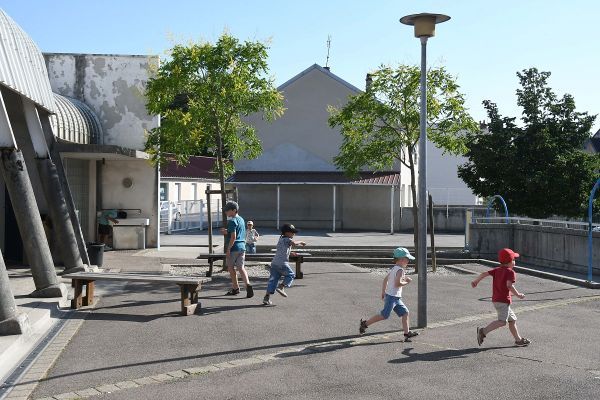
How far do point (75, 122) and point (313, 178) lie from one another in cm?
1765

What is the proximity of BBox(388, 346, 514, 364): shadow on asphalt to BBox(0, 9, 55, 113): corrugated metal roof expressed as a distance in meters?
8.23

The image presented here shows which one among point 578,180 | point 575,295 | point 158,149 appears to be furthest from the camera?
point 578,180

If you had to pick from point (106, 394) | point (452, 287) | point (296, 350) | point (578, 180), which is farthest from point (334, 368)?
point (578, 180)

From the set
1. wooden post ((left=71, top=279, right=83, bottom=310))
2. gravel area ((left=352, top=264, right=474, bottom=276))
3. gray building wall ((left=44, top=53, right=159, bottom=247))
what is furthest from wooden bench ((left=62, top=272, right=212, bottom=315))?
gray building wall ((left=44, top=53, right=159, bottom=247))

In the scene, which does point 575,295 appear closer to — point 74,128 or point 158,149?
point 158,149

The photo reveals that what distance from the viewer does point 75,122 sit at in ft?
67.9

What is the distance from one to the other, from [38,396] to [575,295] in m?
11.5

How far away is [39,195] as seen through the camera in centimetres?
1772

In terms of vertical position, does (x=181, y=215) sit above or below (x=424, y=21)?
below

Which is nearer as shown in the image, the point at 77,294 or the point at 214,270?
the point at 77,294

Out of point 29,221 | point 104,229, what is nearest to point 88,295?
Answer: point 29,221

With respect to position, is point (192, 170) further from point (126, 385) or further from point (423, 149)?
point (126, 385)

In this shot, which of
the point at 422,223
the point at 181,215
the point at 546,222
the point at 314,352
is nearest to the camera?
the point at 314,352

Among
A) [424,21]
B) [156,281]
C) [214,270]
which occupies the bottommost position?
[214,270]
